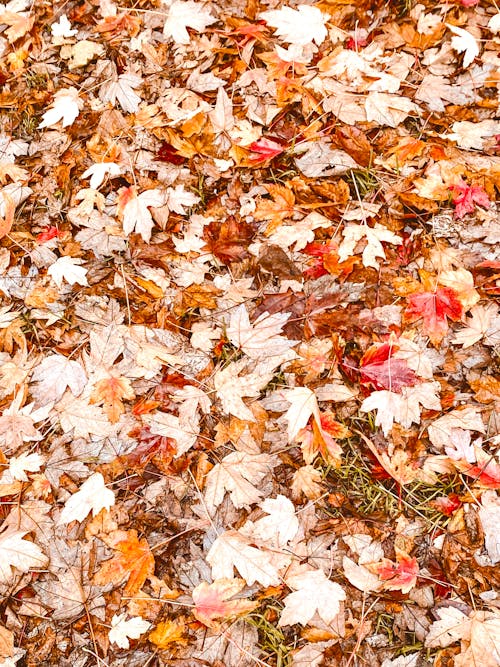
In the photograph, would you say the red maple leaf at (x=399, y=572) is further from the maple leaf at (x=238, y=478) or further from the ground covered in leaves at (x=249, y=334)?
the maple leaf at (x=238, y=478)

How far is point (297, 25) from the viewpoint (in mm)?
2416

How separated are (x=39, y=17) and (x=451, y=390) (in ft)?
8.34

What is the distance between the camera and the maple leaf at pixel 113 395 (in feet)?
6.23

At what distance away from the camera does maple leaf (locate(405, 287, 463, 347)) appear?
192 cm

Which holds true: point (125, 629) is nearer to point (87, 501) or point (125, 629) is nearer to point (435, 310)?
point (87, 501)

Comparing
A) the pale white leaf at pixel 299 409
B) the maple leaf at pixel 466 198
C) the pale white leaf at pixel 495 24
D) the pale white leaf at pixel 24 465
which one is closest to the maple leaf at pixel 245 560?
the pale white leaf at pixel 299 409

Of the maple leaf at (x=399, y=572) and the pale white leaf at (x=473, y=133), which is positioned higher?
the pale white leaf at (x=473, y=133)

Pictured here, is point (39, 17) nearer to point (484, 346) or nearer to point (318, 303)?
point (318, 303)

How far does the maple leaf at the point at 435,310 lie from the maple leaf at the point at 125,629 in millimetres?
1301

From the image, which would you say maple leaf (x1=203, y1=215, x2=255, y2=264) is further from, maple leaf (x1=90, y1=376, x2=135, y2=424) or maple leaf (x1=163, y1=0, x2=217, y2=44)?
maple leaf (x1=163, y1=0, x2=217, y2=44)

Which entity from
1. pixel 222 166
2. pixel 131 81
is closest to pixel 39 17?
pixel 131 81

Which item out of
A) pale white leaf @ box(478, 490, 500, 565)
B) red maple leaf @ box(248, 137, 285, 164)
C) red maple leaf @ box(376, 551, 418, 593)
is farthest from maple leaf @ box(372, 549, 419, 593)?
red maple leaf @ box(248, 137, 285, 164)

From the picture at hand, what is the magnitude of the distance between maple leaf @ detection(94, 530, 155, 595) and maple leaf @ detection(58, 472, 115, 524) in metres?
0.11

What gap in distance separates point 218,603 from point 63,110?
6.86ft
